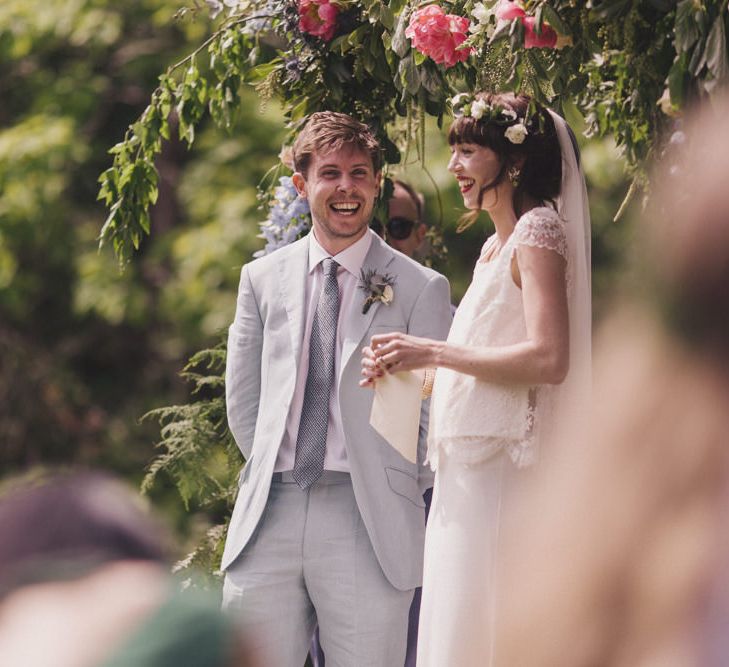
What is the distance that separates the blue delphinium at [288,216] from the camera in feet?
16.6

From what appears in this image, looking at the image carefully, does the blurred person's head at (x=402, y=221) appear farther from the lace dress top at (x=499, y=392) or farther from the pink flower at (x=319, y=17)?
the lace dress top at (x=499, y=392)

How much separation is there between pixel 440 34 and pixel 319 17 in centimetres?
84

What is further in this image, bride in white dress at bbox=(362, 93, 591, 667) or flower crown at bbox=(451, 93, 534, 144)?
flower crown at bbox=(451, 93, 534, 144)

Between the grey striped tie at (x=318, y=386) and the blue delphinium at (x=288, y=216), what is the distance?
915 mm

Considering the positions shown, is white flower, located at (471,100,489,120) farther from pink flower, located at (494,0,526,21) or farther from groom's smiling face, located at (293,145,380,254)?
groom's smiling face, located at (293,145,380,254)

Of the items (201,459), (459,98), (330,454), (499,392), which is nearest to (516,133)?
(459,98)

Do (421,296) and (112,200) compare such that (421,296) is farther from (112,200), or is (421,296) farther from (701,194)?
(701,194)

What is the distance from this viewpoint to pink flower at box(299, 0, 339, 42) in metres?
4.59

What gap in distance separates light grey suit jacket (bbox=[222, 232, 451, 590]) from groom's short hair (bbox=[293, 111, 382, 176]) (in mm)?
→ 267

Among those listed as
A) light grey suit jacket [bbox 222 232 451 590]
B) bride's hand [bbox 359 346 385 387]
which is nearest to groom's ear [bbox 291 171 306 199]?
light grey suit jacket [bbox 222 232 451 590]

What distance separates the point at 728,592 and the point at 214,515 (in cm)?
1014

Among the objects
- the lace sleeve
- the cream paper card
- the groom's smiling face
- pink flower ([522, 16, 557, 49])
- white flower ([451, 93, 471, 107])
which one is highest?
pink flower ([522, 16, 557, 49])

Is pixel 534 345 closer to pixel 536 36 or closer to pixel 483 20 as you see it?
pixel 536 36

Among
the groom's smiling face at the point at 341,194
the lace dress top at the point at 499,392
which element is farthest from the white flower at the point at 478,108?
the groom's smiling face at the point at 341,194
